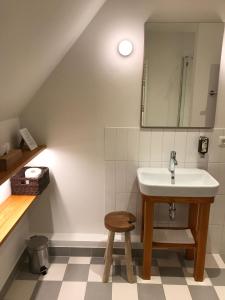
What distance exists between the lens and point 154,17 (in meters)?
1.91

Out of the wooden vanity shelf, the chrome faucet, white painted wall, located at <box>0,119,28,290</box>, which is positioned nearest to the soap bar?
the wooden vanity shelf

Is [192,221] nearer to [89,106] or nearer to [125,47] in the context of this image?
[89,106]

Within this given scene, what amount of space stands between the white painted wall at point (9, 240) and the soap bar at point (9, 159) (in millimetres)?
187

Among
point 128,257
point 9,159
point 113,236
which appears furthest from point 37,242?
point 9,159

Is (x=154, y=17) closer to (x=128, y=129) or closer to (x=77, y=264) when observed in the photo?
(x=128, y=129)

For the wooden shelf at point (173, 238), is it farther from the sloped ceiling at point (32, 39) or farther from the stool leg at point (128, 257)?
the sloped ceiling at point (32, 39)

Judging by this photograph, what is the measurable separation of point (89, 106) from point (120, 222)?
96 cm

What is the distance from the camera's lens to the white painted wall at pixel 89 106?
190 cm

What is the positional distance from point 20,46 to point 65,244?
1.71m

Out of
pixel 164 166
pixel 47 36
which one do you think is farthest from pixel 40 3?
pixel 164 166

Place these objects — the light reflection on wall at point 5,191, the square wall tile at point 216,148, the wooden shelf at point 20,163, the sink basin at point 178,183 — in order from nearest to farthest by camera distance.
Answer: the wooden shelf at point 20,163 → the sink basin at point 178,183 → the light reflection on wall at point 5,191 → the square wall tile at point 216,148

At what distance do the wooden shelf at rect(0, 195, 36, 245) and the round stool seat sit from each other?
622 mm

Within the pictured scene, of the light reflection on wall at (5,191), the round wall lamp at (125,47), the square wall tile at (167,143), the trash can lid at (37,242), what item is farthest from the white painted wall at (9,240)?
the square wall tile at (167,143)

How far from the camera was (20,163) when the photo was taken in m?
1.62
